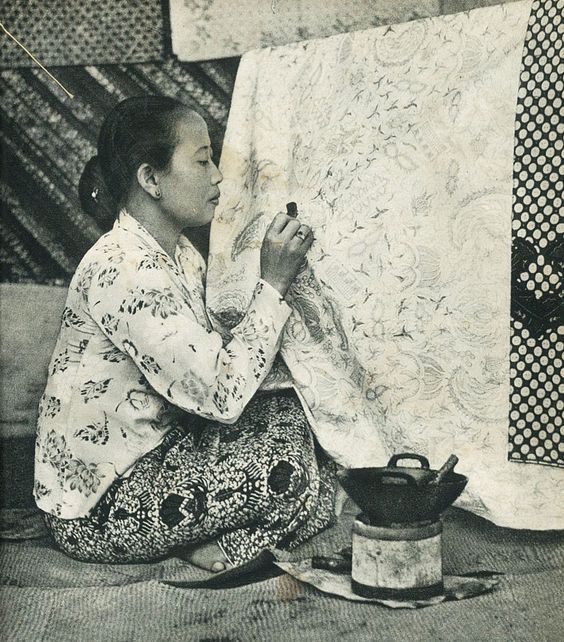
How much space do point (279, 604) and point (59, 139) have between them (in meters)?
0.82

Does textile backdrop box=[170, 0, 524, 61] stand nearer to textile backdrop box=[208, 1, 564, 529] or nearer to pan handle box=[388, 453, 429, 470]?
textile backdrop box=[208, 1, 564, 529]

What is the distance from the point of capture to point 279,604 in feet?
3.82

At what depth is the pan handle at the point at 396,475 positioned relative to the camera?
1154mm

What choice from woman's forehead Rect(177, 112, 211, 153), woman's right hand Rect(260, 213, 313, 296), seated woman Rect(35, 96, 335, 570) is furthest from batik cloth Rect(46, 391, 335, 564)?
woman's forehead Rect(177, 112, 211, 153)

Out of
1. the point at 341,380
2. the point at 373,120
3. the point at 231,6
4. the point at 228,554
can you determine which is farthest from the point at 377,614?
the point at 231,6

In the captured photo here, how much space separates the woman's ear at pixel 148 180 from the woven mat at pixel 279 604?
590mm

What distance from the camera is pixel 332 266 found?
133 centimetres

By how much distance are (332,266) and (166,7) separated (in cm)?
51

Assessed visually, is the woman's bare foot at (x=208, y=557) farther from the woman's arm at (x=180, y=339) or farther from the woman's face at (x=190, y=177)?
the woman's face at (x=190, y=177)

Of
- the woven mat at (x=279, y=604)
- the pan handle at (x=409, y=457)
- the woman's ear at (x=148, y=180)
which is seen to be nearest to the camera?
the woven mat at (x=279, y=604)

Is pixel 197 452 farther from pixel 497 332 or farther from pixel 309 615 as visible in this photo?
pixel 497 332

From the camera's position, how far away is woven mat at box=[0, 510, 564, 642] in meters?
1.10

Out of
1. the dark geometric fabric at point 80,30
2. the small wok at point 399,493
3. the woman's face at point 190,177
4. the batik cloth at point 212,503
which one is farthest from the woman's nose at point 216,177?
the small wok at point 399,493

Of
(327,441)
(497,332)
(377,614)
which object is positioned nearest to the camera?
(377,614)
